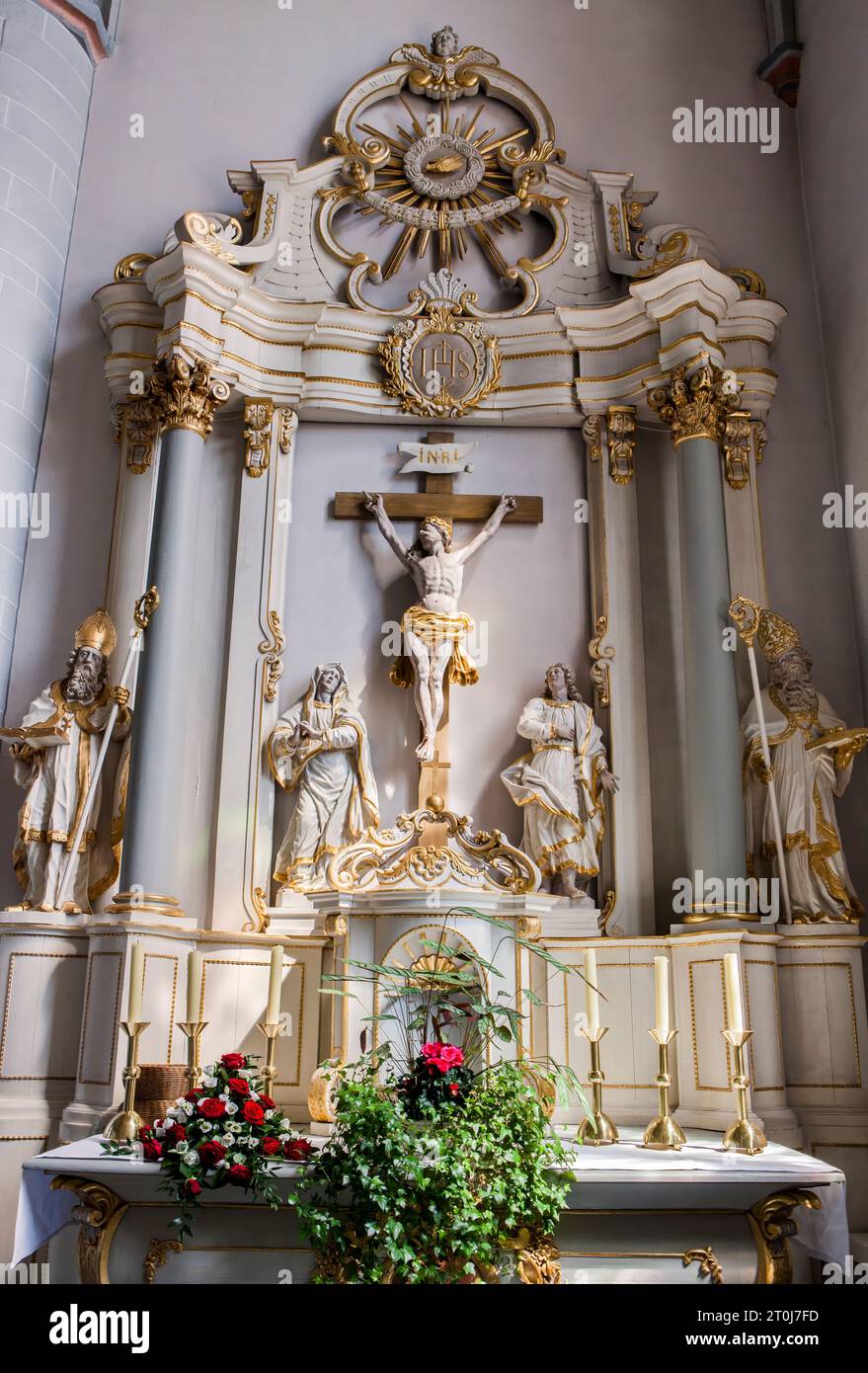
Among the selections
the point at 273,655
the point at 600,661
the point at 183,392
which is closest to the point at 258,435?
the point at 183,392

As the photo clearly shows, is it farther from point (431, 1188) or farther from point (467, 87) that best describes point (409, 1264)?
point (467, 87)

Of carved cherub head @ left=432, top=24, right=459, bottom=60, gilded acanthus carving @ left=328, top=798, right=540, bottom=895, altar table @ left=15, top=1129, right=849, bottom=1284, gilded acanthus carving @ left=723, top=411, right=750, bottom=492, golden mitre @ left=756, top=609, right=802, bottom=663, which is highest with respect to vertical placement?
carved cherub head @ left=432, top=24, right=459, bottom=60

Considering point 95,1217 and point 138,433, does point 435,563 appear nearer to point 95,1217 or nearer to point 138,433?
point 138,433

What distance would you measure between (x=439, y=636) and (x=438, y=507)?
898mm

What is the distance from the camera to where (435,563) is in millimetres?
6867

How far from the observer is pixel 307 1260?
371cm

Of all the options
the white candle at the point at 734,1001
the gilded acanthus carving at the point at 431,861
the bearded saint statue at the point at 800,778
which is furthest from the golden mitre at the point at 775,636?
the white candle at the point at 734,1001

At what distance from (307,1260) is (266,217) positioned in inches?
242

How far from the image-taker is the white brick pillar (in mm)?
7078

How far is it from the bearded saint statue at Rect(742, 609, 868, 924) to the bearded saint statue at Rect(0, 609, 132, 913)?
3439 millimetres

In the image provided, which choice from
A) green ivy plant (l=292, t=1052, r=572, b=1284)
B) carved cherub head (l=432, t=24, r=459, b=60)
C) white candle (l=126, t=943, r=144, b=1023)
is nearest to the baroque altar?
carved cherub head (l=432, t=24, r=459, b=60)

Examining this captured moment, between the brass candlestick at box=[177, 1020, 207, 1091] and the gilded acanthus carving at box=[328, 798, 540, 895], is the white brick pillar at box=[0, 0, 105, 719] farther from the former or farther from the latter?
the brass candlestick at box=[177, 1020, 207, 1091]

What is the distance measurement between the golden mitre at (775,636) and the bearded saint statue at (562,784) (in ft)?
3.38
